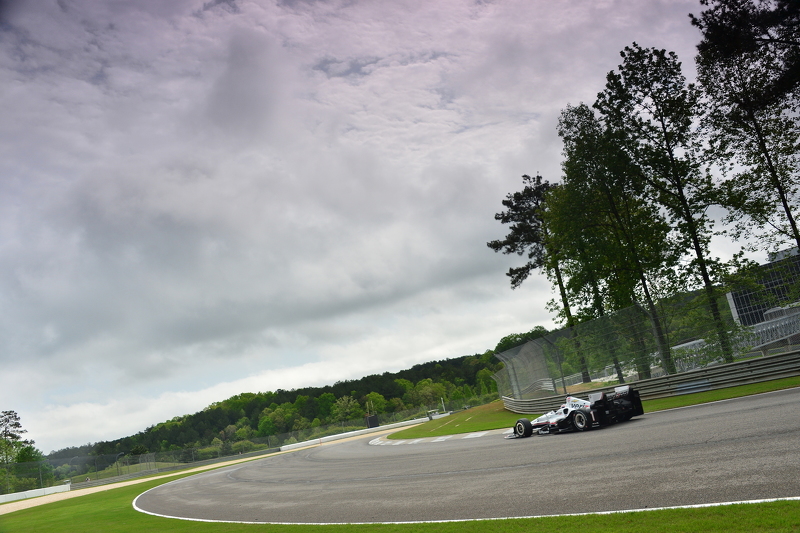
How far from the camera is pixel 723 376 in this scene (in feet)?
60.9

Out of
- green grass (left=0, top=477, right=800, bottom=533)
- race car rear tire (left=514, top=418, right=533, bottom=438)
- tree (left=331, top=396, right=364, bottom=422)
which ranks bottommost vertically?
tree (left=331, top=396, right=364, bottom=422)

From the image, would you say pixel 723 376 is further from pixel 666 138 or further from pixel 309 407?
pixel 309 407

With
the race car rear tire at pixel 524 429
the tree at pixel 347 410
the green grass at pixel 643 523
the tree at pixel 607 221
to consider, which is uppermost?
the tree at pixel 607 221

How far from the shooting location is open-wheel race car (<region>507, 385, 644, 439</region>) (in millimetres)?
14883

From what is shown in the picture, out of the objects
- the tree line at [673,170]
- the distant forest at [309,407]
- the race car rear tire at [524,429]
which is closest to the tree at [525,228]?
the tree line at [673,170]

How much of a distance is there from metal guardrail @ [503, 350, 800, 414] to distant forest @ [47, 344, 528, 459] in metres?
82.2

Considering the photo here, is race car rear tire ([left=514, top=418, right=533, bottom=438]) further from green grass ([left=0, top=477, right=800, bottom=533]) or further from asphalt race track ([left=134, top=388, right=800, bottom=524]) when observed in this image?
green grass ([left=0, top=477, right=800, bottom=533])

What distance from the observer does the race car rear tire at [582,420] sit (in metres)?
14.9

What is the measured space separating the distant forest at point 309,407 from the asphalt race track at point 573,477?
90.2 metres

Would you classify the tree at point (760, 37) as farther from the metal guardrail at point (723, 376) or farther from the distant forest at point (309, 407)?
the distant forest at point (309, 407)

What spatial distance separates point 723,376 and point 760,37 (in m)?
12.4

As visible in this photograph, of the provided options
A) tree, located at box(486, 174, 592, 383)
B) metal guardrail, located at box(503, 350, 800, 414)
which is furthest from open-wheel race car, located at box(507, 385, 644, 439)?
tree, located at box(486, 174, 592, 383)

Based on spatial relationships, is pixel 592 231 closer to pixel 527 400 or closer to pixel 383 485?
pixel 527 400

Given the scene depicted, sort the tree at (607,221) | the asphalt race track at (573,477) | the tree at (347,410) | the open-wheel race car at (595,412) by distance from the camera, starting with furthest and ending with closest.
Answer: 1. the tree at (347,410)
2. the tree at (607,221)
3. the open-wheel race car at (595,412)
4. the asphalt race track at (573,477)
